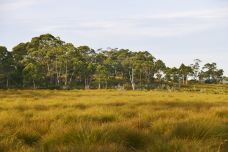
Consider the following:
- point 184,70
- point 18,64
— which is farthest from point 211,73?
point 18,64

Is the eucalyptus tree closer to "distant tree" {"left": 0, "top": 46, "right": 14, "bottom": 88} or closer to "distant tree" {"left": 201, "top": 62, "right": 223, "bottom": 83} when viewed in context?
"distant tree" {"left": 0, "top": 46, "right": 14, "bottom": 88}

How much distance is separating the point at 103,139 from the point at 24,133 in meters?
1.65

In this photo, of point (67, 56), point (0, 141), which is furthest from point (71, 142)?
point (67, 56)

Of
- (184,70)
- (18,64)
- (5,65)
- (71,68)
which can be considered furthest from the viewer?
(184,70)

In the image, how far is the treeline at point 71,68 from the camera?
63.2 metres

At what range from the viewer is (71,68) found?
7231cm

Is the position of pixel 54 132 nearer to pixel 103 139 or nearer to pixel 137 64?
pixel 103 139

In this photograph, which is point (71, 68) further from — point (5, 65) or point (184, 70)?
point (184, 70)

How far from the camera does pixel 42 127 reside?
287 inches

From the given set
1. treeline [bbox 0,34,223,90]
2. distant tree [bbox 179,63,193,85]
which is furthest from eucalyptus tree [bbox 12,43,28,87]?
distant tree [bbox 179,63,193,85]

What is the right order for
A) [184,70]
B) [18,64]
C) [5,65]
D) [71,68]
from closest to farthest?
[5,65] < [18,64] < [71,68] < [184,70]

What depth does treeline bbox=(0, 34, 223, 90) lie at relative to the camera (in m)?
63.2

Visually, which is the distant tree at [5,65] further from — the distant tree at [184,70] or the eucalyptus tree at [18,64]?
the distant tree at [184,70]

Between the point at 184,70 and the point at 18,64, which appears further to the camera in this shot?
the point at 184,70
